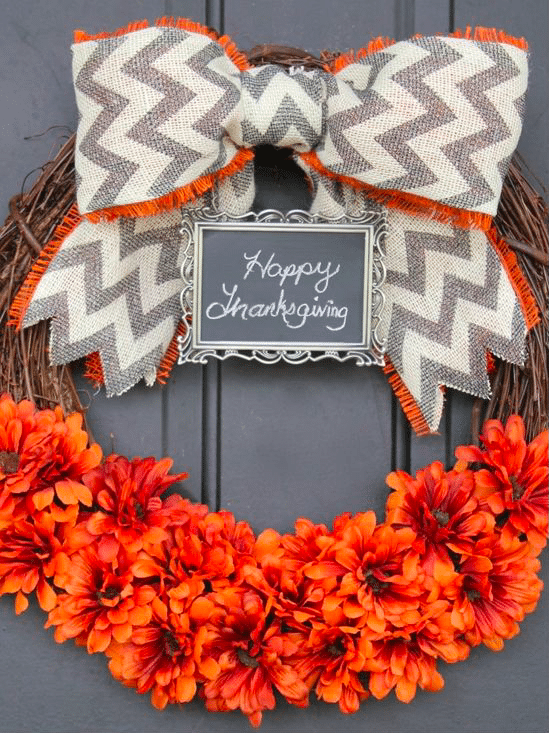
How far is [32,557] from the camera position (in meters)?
1.07

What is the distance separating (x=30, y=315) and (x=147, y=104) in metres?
0.32

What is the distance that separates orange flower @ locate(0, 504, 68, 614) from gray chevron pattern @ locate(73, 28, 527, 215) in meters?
0.42

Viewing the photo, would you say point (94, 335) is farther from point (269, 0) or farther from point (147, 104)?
point (269, 0)

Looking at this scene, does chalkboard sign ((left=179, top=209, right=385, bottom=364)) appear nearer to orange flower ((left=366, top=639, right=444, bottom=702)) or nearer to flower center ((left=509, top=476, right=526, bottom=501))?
flower center ((left=509, top=476, right=526, bottom=501))

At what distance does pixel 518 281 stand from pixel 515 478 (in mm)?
276

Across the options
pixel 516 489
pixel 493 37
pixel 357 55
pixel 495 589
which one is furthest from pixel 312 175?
pixel 495 589

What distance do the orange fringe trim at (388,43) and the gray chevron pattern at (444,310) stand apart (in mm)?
222

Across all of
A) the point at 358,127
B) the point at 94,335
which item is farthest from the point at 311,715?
the point at 358,127

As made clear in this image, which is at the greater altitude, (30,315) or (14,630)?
(30,315)

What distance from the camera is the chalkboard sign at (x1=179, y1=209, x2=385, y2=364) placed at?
3.62ft

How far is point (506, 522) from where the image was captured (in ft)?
3.72

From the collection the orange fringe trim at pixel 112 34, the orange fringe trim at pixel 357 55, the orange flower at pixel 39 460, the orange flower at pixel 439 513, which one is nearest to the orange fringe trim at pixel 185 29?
the orange fringe trim at pixel 112 34

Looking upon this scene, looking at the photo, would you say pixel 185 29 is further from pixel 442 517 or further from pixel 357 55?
pixel 442 517

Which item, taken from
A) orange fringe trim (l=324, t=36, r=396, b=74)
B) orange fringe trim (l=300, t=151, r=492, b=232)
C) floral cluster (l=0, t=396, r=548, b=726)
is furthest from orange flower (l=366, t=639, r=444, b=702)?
orange fringe trim (l=324, t=36, r=396, b=74)
